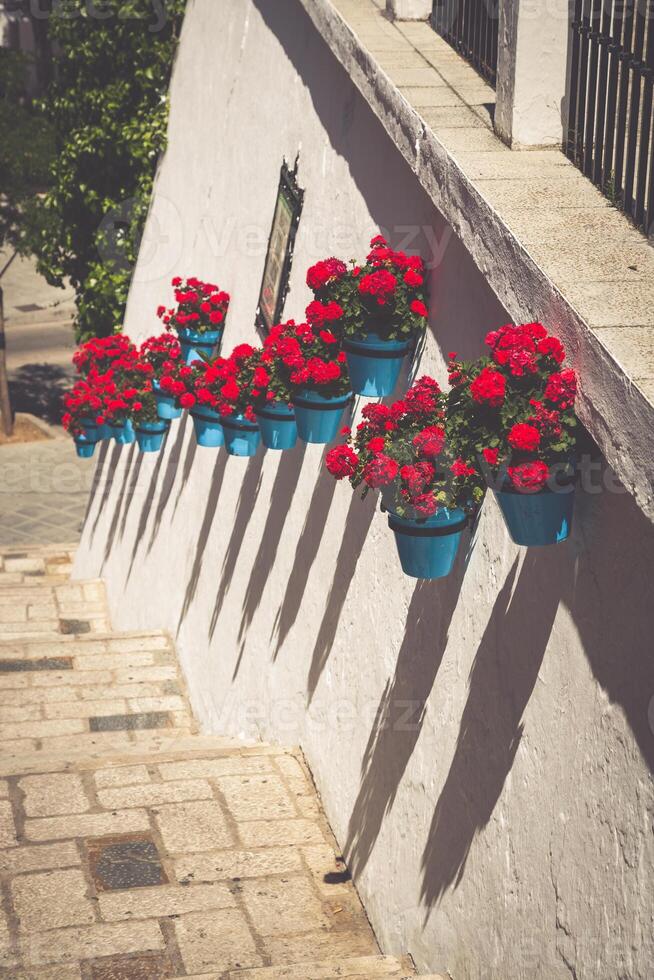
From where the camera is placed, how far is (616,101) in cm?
385

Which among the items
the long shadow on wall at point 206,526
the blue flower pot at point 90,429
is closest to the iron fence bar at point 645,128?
the long shadow on wall at point 206,526

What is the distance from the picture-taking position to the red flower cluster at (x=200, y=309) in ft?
23.6

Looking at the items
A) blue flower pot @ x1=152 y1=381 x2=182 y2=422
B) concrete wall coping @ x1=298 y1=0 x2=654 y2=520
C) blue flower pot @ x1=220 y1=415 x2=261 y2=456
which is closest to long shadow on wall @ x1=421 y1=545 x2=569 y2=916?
concrete wall coping @ x1=298 y1=0 x2=654 y2=520

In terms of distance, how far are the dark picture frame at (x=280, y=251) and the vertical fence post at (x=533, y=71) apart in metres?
2.13

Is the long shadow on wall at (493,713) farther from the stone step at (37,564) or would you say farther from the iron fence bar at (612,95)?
the stone step at (37,564)

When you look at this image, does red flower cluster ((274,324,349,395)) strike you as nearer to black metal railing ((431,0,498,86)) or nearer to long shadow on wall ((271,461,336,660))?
long shadow on wall ((271,461,336,660))

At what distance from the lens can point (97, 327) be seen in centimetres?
1173

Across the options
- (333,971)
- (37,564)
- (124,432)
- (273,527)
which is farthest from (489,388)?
(37,564)

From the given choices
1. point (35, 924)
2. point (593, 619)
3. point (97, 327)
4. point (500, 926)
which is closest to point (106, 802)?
point (35, 924)

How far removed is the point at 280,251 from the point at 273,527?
1.41 m

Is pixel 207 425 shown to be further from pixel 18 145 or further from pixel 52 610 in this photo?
pixel 18 145

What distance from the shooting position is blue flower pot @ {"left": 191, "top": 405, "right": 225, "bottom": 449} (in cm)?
597

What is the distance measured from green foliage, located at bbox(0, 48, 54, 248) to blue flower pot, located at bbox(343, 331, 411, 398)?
34.5 ft

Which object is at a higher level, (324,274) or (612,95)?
(612,95)
